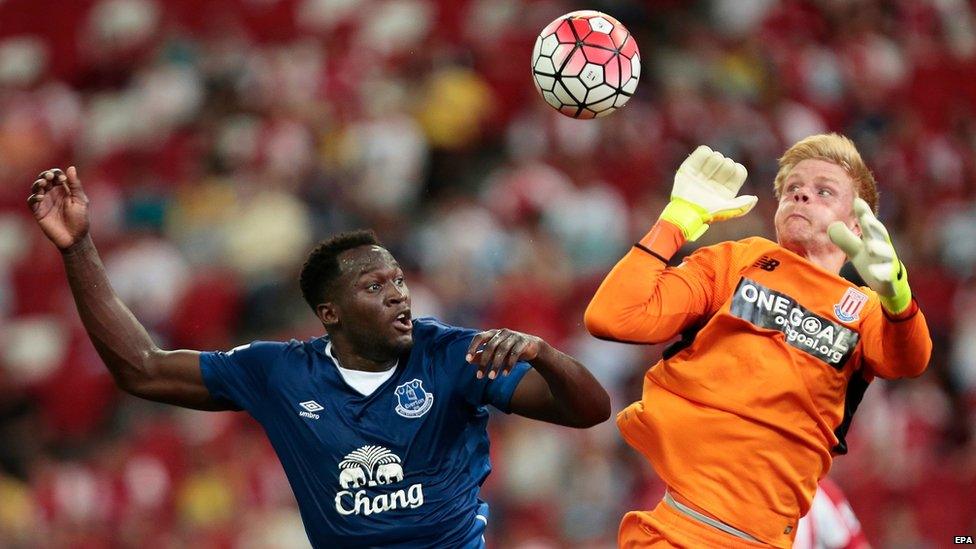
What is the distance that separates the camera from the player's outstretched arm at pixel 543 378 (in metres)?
4.25

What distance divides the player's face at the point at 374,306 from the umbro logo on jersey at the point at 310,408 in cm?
22

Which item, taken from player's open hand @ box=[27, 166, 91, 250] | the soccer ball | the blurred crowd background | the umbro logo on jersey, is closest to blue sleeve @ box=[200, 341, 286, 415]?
the umbro logo on jersey

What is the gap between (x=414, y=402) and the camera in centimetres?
491

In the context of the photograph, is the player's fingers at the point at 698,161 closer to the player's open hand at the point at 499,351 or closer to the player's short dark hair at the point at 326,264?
the player's open hand at the point at 499,351

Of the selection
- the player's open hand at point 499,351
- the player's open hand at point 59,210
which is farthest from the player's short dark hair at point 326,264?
the player's open hand at point 499,351

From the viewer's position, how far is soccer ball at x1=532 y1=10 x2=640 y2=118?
17.2ft

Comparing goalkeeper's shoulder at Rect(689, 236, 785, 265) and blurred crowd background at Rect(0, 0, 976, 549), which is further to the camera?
blurred crowd background at Rect(0, 0, 976, 549)

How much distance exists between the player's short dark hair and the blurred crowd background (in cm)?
375

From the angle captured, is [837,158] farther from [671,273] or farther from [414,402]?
[414,402]

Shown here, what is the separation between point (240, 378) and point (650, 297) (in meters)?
1.47

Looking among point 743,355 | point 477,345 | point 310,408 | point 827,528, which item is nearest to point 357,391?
point 310,408

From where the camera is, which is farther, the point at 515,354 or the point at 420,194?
the point at 420,194

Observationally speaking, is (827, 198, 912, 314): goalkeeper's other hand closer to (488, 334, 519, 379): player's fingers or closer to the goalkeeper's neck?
the goalkeeper's neck

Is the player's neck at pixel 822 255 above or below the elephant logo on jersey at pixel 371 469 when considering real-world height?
above
